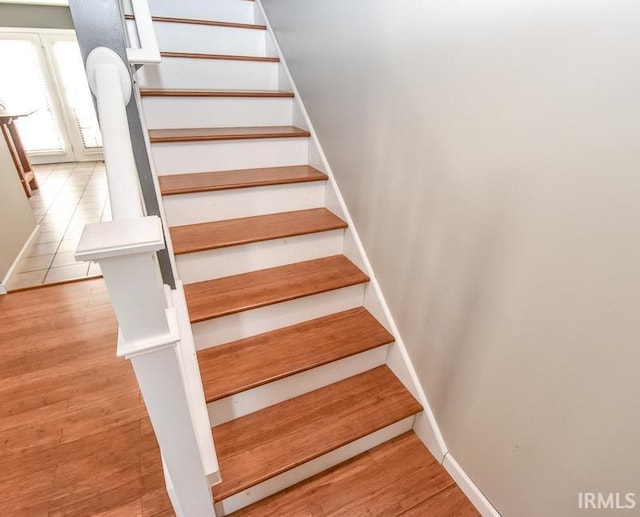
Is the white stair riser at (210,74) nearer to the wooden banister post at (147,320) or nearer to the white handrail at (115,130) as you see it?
the white handrail at (115,130)

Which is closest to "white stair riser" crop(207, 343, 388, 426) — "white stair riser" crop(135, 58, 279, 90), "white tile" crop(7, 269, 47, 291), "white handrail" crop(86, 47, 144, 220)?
"white handrail" crop(86, 47, 144, 220)

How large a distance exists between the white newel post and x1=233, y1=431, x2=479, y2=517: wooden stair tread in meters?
0.33

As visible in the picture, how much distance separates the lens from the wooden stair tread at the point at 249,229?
1462 millimetres

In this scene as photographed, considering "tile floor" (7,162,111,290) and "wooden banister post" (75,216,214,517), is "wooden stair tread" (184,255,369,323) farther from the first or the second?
"tile floor" (7,162,111,290)

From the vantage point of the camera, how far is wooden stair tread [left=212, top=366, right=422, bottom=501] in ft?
3.81

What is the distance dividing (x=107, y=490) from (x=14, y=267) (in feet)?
7.40

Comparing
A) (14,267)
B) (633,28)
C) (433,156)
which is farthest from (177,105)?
(14,267)

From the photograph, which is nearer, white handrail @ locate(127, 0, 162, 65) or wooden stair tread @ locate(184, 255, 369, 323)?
white handrail @ locate(127, 0, 162, 65)

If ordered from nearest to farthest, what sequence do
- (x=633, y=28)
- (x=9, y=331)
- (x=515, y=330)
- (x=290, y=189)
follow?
(x=633, y=28) < (x=515, y=330) < (x=290, y=189) < (x=9, y=331)

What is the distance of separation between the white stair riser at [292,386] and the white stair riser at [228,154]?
3.71 ft

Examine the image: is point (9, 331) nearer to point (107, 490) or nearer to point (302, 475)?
point (107, 490)

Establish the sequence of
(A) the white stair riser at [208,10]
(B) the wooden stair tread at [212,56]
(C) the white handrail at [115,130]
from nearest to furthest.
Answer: (C) the white handrail at [115,130] < (B) the wooden stair tread at [212,56] < (A) the white stair riser at [208,10]

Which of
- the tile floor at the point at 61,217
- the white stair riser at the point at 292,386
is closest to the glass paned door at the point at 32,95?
the tile floor at the point at 61,217

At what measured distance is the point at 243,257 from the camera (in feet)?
5.13
